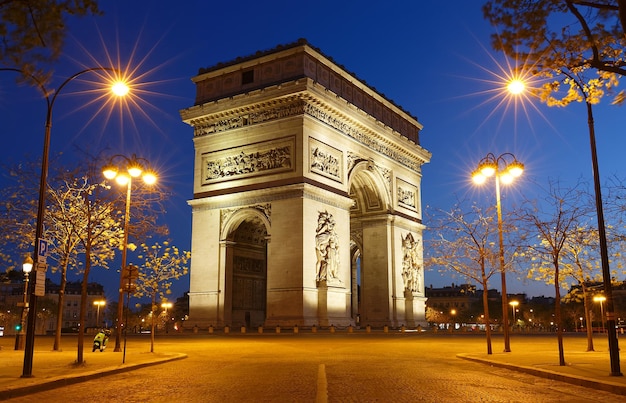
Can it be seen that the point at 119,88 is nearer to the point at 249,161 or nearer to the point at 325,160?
the point at 249,161

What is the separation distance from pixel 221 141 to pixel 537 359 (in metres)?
27.8

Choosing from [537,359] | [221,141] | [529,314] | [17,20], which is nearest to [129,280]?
[17,20]

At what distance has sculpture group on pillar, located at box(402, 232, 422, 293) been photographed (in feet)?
161

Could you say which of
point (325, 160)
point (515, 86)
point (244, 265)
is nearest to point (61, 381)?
point (515, 86)

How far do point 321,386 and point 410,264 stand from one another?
3824 centimetres

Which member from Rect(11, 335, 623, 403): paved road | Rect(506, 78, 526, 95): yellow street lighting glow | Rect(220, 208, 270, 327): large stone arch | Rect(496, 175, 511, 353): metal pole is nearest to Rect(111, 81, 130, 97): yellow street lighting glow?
Rect(11, 335, 623, 403): paved road

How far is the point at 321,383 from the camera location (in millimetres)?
12750

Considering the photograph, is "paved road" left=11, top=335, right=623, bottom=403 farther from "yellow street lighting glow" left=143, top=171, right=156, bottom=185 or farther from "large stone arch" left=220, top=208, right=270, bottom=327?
"large stone arch" left=220, top=208, right=270, bottom=327

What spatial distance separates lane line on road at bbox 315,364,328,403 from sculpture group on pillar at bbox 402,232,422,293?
1322 inches

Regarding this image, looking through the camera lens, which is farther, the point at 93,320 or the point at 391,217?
the point at 93,320

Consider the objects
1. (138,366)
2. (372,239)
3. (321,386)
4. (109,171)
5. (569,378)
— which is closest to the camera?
(321,386)

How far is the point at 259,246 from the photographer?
45.0 metres

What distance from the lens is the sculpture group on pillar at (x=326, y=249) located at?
128 feet

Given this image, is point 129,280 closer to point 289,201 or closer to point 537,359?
point 537,359
